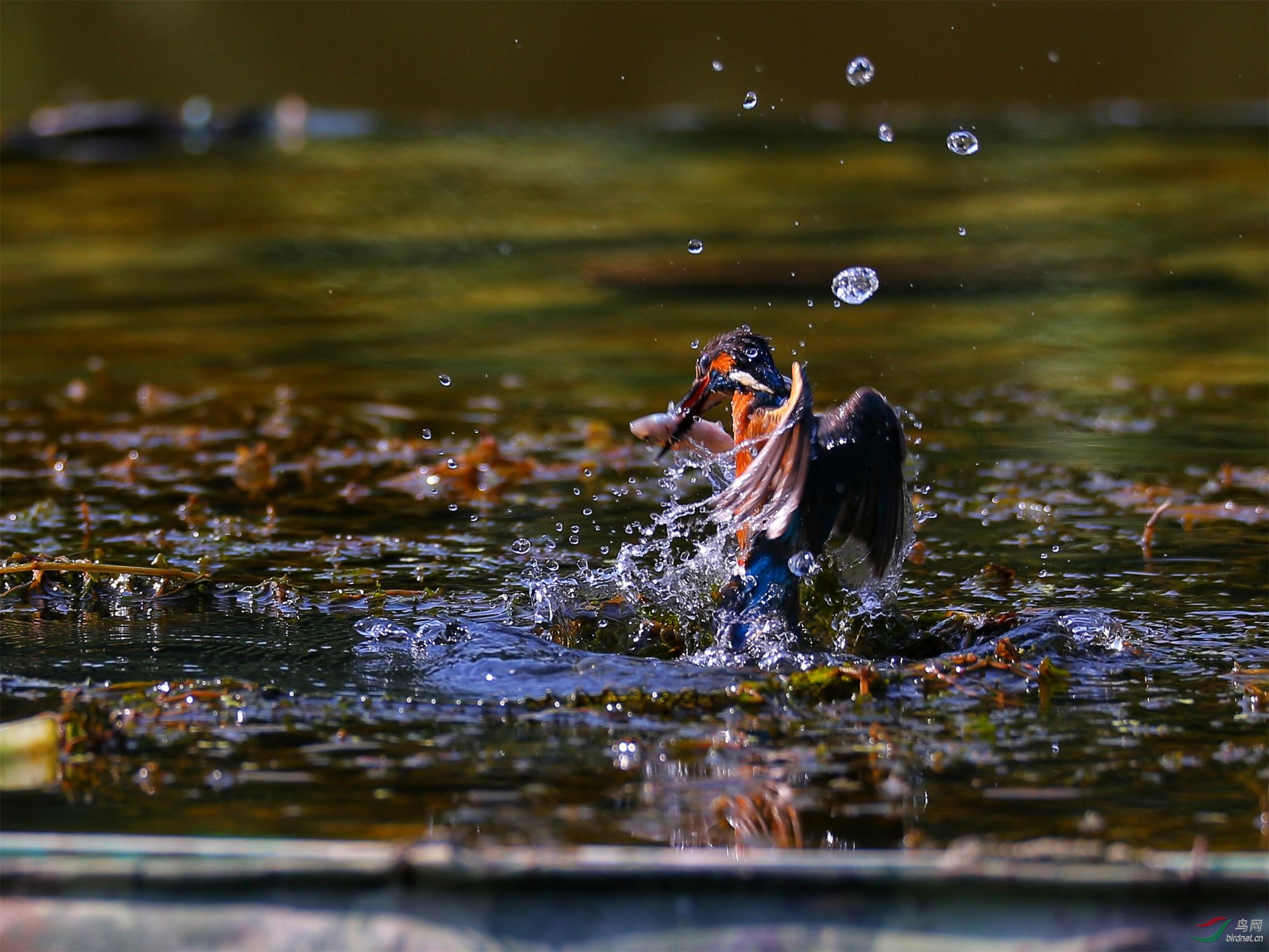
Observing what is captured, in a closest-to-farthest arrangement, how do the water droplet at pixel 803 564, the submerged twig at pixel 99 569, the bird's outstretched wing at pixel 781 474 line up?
1. the bird's outstretched wing at pixel 781 474
2. the water droplet at pixel 803 564
3. the submerged twig at pixel 99 569

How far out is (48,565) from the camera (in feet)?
13.8

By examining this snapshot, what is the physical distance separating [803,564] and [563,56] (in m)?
14.2

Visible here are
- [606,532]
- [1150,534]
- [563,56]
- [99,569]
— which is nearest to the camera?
[99,569]

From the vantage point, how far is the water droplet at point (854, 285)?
4375mm

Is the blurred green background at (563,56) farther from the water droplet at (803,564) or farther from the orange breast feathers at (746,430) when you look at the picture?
the water droplet at (803,564)

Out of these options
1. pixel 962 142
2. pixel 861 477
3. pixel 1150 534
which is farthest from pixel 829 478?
pixel 962 142

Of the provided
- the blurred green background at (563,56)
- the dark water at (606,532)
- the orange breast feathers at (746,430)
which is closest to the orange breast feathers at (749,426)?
the orange breast feathers at (746,430)

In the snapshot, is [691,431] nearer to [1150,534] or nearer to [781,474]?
[781,474]

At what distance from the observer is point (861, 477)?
3645 mm

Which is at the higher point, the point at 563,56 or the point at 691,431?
the point at 563,56

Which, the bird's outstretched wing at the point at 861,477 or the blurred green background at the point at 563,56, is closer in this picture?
the bird's outstretched wing at the point at 861,477

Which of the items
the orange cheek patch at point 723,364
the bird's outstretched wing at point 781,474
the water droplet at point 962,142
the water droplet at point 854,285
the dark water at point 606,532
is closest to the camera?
the dark water at point 606,532

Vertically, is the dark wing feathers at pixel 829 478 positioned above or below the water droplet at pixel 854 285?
below

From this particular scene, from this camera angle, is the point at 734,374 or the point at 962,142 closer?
the point at 734,374
